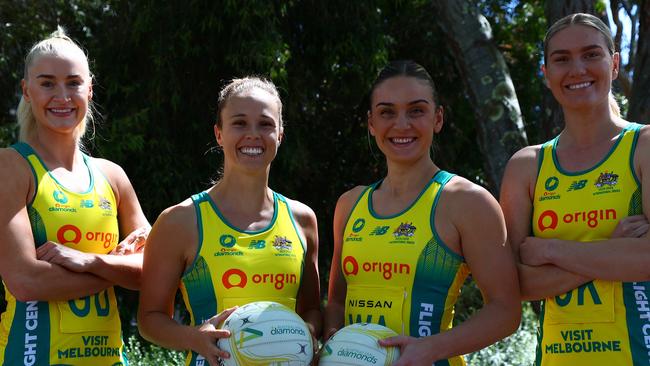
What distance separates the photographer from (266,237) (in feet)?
12.4

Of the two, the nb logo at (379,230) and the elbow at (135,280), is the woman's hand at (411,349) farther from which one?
the elbow at (135,280)

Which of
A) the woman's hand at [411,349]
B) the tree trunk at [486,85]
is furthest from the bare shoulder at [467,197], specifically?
the tree trunk at [486,85]

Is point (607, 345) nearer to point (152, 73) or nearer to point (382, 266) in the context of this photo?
point (382, 266)

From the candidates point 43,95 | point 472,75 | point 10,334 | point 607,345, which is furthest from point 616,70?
point 472,75

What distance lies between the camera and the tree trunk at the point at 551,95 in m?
7.18

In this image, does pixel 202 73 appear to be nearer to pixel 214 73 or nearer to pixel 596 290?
pixel 214 73

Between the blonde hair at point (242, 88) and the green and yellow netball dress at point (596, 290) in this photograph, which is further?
the blonde hair at point (242, 88)

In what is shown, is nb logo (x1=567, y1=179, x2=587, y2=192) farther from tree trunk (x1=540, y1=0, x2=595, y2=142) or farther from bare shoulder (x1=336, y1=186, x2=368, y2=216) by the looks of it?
tree trunk (x1=540, y1=0, x2=595, y2=142)

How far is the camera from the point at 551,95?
25.2 feet

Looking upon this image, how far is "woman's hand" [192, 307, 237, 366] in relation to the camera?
3.28m

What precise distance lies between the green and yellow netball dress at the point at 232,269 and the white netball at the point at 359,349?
0.48 meters

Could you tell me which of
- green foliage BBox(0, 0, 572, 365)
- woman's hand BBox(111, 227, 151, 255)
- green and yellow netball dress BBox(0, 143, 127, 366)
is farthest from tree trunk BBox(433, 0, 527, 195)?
green and yellow netball dress BBox(0, 143, 127, 366)

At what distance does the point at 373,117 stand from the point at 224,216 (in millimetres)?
802

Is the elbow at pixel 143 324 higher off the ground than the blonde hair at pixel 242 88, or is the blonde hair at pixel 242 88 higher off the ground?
the blonde hair at pixel 242 88
